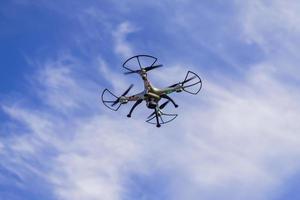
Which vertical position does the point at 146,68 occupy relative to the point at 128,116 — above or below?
above

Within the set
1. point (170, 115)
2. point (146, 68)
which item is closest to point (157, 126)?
point (170, 115)

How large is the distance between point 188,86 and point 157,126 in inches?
213

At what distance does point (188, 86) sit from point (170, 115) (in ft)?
12.0

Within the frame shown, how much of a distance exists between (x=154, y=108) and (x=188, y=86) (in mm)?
4382

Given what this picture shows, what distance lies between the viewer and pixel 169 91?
225 ft

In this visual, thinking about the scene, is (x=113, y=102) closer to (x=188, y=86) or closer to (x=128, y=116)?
(x=128, y=116)

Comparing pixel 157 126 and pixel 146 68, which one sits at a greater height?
pixel 146 68

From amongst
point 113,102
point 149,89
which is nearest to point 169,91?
point 149,89

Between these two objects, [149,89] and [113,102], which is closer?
[149,89]

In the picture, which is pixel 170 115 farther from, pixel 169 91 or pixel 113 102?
pixel 113 102

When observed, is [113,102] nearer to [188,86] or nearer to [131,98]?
[131,98]

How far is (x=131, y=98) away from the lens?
233 feet

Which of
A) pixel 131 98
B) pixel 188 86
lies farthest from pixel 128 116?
pixel 188 86

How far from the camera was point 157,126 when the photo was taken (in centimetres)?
6994
